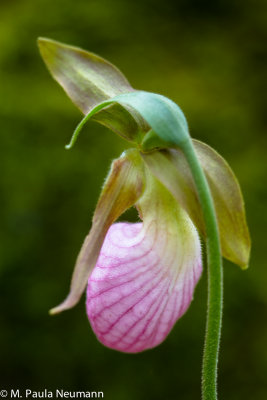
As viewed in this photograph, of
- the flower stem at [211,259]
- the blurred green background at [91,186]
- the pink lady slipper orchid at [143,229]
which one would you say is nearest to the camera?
the flower stem at [211,259]

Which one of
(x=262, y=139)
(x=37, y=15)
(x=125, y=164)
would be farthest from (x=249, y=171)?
(x=125, y=164)

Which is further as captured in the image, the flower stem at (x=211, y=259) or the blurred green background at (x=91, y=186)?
the blurred green background at (x=91, y=186)

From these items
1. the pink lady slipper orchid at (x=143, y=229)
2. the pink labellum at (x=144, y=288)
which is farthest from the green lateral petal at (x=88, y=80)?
the pink labellum at (x=144, y=288)

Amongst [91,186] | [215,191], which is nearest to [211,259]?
[215,191]

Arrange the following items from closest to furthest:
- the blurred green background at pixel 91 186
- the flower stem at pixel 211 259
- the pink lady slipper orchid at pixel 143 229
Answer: the flower stem at pixel 211 259 → the pink lady slipper orchid at pixel 143 229 → the blurred green background at pixel 91 186

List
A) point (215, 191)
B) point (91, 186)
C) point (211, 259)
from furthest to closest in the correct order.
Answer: point (91, 186) < point (215, 191) < point (211, 259)

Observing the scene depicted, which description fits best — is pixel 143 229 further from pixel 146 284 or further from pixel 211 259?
pixel 211 259

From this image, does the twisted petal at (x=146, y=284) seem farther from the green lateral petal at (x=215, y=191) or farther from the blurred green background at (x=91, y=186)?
the blurred green background at (x=91, y=186)
